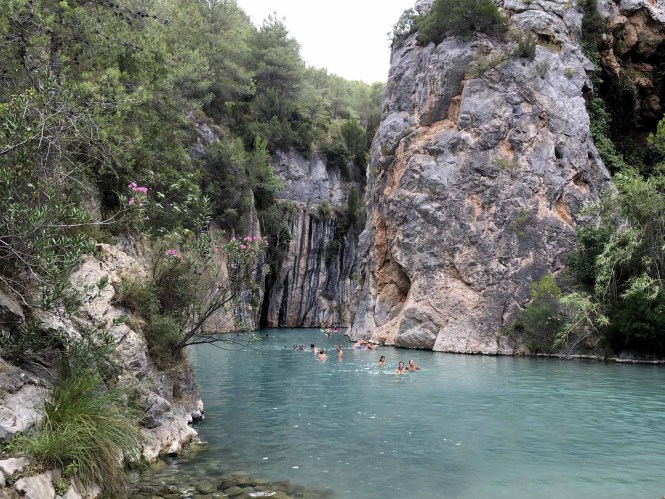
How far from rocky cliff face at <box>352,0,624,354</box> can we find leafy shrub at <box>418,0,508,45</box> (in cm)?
70

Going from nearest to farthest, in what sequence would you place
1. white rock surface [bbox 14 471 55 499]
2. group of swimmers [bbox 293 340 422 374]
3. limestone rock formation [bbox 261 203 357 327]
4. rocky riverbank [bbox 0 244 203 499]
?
1. white rock surface [bbox 14 471 55 499]
2. rocky riverbank [bbox 0 244 203 499]
3. group of swimmers [bbox 293 340 422 374]
4. limestone rock formation [bbox 261 203 357 327]

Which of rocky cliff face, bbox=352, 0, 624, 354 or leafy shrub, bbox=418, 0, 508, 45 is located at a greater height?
leafy shrub, bbox=418, 0, 508, 45

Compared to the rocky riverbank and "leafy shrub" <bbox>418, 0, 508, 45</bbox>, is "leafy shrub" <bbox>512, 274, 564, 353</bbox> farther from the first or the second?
the rocky riverbank

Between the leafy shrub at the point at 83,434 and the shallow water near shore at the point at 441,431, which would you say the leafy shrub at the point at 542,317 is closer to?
the shallow water near shore at the point at 441,431

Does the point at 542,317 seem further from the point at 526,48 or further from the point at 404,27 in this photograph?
the point at 404,27

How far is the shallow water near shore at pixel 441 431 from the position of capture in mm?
7297

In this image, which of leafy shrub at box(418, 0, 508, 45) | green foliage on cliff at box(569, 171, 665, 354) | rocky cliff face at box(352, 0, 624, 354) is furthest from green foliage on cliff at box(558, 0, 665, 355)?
leafy shrub at box(418, 0, 508, 45)

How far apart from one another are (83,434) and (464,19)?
95.0ft

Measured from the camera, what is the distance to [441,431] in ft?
32.7

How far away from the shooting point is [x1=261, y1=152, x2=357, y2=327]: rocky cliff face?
43.6 meters

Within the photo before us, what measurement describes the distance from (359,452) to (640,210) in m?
16.7

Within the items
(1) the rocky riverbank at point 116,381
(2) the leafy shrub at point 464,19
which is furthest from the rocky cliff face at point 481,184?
(1) the rocky riverbank at point 116,381

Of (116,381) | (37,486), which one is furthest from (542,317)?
(37,486)

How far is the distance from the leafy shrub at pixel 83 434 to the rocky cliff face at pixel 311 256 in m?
36.5
